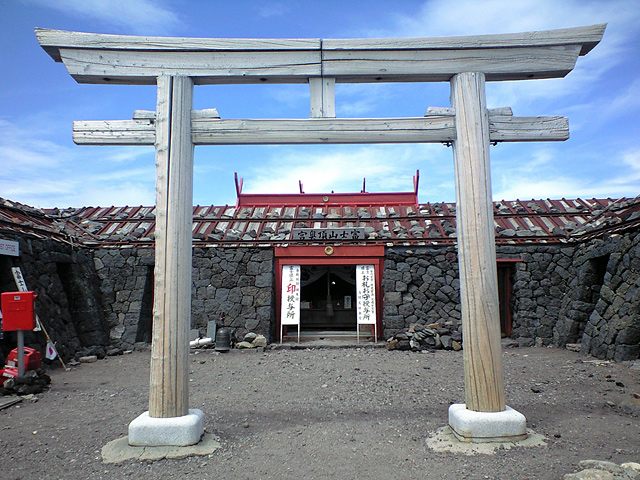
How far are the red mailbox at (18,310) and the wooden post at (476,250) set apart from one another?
5963 millimetres

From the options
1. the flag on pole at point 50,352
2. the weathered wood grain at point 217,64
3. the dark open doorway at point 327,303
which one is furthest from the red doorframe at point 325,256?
the weathered wood grain at point 217,64

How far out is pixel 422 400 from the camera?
18.2 ft

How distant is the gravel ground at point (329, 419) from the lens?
11.4 ft

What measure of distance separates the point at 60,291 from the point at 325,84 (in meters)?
7.76

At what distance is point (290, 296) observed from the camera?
11.0 metres

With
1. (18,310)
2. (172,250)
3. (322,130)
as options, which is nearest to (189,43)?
(322,130)

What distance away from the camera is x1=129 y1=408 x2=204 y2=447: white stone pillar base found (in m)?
3.79

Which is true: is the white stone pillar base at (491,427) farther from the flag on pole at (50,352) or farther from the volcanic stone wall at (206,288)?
the volcanic stone wall at (206,288)

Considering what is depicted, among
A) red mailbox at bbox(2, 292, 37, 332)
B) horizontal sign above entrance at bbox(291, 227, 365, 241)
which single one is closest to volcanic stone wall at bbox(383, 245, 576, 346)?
horizontal sign above entrance at bbox(291, 227, 365, 241)

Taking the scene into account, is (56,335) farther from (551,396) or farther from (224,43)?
(551,396)

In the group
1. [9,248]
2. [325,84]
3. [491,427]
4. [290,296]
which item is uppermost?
[325,84]

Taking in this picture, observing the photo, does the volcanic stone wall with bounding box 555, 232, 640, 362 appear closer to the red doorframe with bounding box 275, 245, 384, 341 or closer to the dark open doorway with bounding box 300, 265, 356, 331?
the red doorframe with bounding box 275, 245, 384, 341

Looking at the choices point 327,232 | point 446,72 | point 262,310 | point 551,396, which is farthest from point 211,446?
point 327,232

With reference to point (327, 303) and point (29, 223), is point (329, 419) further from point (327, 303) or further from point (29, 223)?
point (327, 303)
